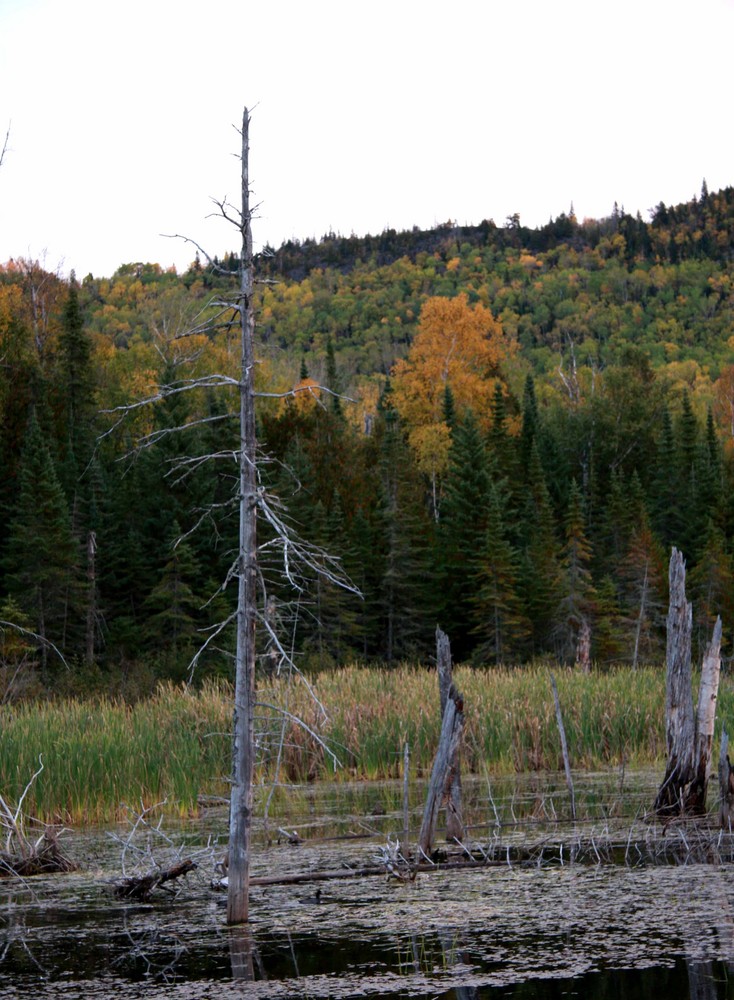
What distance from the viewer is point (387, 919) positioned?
7.93m

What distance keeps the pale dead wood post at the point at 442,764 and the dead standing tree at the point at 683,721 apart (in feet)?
7.94

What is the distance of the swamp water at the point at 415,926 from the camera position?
21.4ft

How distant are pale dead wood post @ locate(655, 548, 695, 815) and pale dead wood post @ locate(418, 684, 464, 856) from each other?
241 cm

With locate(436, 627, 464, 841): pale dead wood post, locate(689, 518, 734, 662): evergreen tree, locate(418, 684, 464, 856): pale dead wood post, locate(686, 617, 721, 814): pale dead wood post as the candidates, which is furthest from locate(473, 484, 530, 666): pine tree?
locate(418, 684, 464, 856): pale dead wood post

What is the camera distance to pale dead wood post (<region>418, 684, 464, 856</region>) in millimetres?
9352

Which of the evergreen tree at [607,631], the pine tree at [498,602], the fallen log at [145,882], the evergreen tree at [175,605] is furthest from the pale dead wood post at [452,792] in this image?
the evergreen tree at [607,631]

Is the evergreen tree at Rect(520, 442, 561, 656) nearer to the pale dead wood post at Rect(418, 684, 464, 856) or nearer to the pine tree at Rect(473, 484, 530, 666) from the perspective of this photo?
the pine tree at Rect(473, 484, 530, 666)

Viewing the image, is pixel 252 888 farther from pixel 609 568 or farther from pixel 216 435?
pixel 609 568

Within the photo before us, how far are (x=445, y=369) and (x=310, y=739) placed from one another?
150 feet

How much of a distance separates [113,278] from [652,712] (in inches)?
3931

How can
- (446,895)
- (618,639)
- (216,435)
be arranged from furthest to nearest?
(618,639) < (216,435) < (446,895)

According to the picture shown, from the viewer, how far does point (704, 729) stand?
11219 mm

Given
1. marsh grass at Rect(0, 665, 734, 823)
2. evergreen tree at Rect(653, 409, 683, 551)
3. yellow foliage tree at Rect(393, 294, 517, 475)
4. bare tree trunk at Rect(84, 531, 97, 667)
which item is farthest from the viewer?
yellow foliage tree at Rect(393, 294, 517, 475)

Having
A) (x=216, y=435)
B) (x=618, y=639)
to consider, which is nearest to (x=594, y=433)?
(x=618, y=639)
